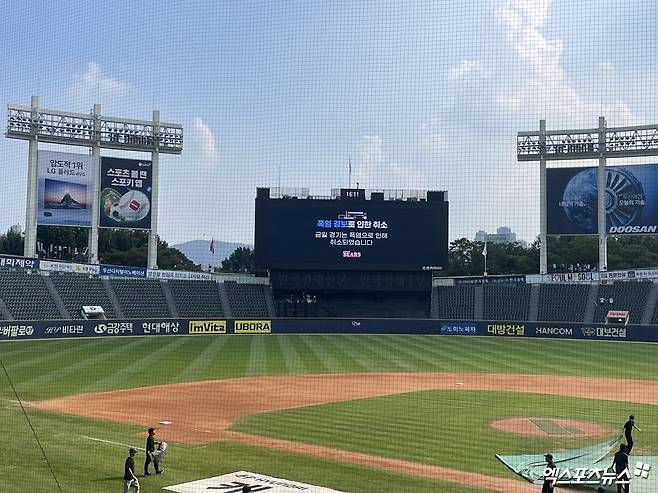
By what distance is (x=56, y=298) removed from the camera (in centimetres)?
3681

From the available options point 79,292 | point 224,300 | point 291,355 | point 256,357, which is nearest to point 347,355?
point 291,355

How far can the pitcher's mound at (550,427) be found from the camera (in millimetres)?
14219

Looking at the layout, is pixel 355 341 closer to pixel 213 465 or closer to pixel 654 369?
pixel 654 369

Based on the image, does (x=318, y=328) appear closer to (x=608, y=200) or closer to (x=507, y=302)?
(x=507, y=302)

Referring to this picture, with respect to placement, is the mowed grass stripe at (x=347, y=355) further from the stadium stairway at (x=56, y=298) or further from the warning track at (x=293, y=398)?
the stadium stairway at (x=56, y=298)

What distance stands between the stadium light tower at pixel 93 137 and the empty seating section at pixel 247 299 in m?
5.57

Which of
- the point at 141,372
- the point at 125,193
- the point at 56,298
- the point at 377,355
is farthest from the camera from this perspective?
the point at 125,193

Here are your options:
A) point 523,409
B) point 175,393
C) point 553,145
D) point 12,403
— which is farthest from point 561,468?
point 553,145

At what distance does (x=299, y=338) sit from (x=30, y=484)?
1056 inches

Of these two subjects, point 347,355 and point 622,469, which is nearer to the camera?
point 622,469

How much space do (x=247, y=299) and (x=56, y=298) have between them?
473 inches

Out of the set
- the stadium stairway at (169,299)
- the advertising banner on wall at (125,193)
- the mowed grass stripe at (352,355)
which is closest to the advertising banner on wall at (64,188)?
the advertising banner on wall at (125,193)

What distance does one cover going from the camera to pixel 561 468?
10.8m

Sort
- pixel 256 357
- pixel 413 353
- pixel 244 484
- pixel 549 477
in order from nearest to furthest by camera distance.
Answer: pixel 549 477
pixel 244 484
pixel 256 357
pixel 413 353
